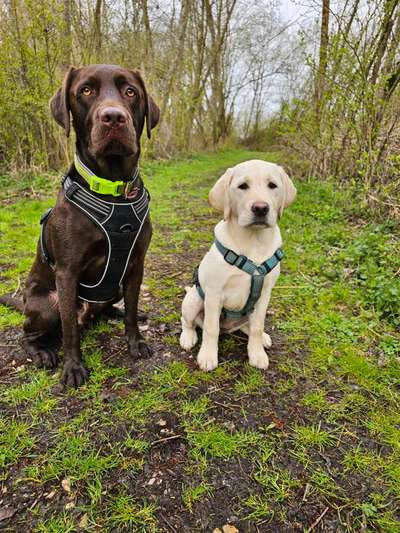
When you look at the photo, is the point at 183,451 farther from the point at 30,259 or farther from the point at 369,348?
the point at 30,259

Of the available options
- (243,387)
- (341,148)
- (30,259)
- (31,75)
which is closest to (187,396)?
(243,387)

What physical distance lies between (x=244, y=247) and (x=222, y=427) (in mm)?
1167

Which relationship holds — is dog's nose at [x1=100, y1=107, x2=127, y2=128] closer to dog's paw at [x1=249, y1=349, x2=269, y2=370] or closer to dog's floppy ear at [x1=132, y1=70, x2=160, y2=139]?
dog's floppy ear at [x1=132, y1=70, x2=160, y2=139]

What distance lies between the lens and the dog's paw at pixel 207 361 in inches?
103

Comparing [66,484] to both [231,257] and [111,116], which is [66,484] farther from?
[111,116]

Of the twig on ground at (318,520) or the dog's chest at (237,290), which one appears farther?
the dog's chest at (237,290)

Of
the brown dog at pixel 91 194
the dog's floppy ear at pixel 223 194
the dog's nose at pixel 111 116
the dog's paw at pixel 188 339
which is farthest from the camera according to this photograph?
the dog's paw at pixel 188 339

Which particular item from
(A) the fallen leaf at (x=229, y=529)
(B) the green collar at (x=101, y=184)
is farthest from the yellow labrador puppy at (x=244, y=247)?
(A) the fallen leaf at (x=229, y=529)

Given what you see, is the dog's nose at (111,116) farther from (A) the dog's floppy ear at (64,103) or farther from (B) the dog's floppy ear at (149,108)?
(B) the dog's floppy ear at (149,108)

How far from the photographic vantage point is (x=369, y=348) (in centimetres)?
300

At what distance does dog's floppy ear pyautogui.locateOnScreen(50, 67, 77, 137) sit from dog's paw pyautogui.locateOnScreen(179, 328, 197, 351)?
5.72 feet

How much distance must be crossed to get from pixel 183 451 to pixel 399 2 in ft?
22.6

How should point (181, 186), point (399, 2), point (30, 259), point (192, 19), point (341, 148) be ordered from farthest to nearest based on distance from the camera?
point (192, 19)
point (181, 186)
point (341, 148)
point (399, 2)
point (30, 259)

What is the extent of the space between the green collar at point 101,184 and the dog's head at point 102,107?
0.12 meters
